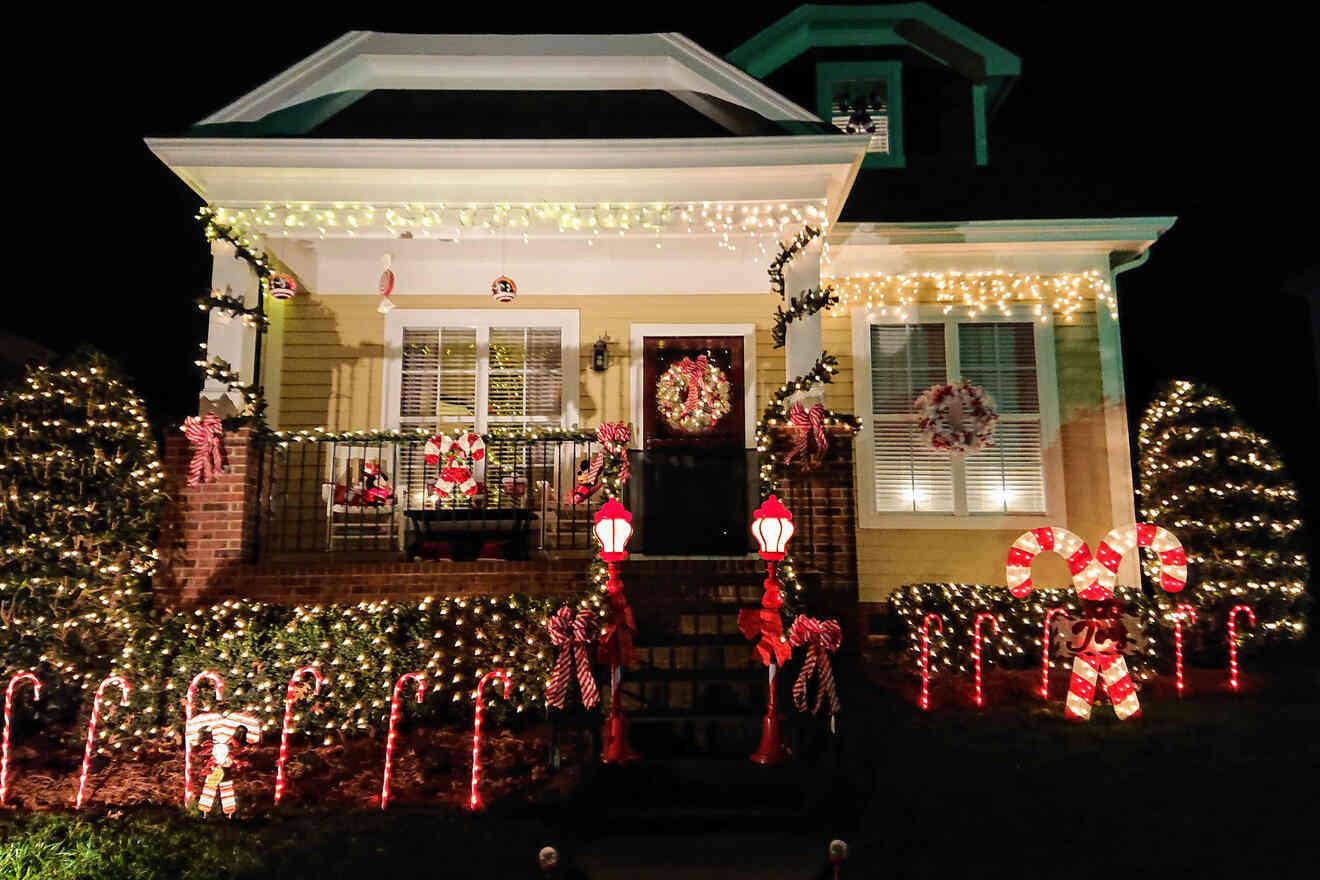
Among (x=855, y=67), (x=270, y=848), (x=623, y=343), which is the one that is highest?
(x=855, y=67)

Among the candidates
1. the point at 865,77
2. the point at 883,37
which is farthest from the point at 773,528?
the point at 883,37

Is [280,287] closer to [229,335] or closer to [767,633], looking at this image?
[229,335]

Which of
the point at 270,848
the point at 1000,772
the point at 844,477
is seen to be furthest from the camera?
the point at 844,477

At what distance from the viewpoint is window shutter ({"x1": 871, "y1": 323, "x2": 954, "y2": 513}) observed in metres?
9.63

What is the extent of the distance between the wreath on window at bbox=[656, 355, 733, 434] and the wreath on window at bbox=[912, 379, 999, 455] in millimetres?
2191

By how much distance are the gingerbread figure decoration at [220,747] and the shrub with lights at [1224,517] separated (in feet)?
25.3

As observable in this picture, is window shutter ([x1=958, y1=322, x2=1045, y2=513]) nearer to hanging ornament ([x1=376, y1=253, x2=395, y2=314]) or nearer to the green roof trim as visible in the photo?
the green roof trim

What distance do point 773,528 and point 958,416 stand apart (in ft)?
13.6

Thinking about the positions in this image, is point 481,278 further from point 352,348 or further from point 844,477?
point 844,477

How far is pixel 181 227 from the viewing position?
61.8 ft

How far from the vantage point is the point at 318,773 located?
19.5 ft

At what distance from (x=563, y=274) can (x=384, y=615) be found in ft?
15.6

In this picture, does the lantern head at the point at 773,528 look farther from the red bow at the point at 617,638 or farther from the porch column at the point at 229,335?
the porch column at the point at 229,335

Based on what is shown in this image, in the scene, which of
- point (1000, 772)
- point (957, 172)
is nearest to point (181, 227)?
point (957, 172)
